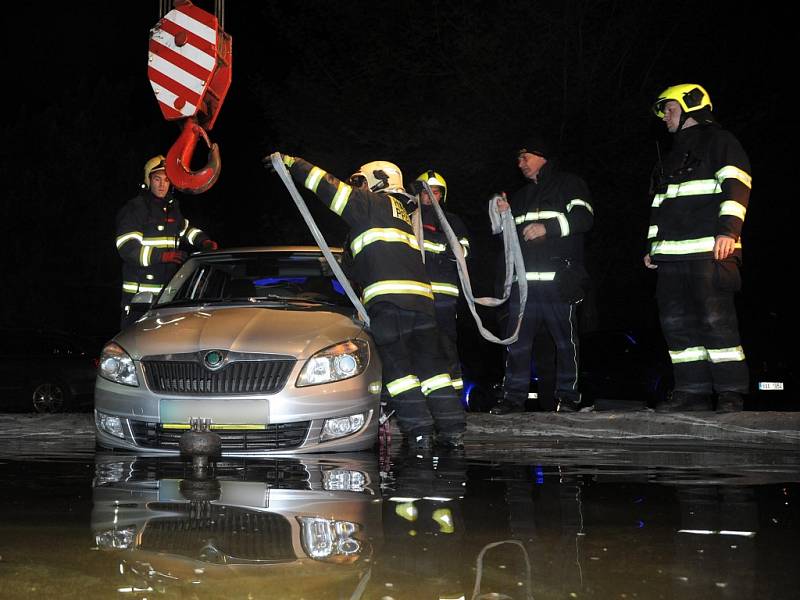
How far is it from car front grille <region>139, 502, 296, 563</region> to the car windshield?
351 cm

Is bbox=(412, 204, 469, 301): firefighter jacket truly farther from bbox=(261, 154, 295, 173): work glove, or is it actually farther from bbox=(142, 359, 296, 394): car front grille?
bbox=(142, 359, 296, 394): car front grille

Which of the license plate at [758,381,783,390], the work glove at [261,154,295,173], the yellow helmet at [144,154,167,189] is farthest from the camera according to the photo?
the license plate at [758,381,783,390]

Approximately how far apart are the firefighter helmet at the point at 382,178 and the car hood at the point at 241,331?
95cm

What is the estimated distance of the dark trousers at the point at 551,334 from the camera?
9922 mm

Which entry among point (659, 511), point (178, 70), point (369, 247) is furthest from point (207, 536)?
point (178, 70)

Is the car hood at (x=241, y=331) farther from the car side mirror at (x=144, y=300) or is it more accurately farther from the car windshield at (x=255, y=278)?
the car windshield at (x=255, y=278)

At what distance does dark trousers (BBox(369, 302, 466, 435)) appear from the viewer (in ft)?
27.2

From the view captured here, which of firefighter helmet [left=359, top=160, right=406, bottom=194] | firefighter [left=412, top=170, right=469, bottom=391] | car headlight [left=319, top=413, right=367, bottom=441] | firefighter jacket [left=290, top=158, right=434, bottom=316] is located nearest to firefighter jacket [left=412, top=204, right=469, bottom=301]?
firefighter [left=412, top=170, right=469, bottom=391]

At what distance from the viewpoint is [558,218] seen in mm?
9836

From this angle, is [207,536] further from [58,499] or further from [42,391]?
[42,391]

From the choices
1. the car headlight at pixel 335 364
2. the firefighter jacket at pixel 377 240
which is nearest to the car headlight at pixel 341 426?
the car headlight at pixel 335 364

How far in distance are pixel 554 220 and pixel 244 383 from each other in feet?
10.9

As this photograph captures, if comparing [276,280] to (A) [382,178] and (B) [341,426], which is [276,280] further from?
(B) [341,426]

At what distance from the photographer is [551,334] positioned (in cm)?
1009
